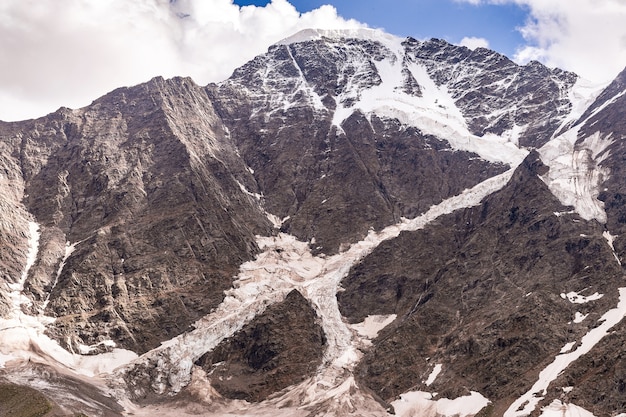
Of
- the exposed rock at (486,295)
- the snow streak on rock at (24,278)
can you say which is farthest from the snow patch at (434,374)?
the snow streak on rock at (24,278)

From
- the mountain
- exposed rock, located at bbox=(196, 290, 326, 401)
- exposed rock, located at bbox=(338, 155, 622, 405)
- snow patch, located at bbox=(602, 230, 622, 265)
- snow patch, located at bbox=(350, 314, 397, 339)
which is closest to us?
the mountain

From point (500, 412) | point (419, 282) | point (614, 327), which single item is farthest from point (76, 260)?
point (614, 327)

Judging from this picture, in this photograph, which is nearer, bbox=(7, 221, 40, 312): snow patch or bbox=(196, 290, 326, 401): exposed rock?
bbox=(196, 290, 326, 401): exposed rock

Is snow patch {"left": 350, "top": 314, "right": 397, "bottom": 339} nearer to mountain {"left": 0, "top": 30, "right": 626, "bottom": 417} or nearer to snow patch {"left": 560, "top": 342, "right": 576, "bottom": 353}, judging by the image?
mountain {"left": 0, "top": 30, "right": 626, "bottom": 417}

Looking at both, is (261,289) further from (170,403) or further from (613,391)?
(613,391)

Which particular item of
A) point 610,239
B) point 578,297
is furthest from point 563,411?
point 610,239

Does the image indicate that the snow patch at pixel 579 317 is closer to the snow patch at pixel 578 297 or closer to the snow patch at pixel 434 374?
the snow patch at pixel 578 297

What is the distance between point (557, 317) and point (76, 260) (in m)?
127

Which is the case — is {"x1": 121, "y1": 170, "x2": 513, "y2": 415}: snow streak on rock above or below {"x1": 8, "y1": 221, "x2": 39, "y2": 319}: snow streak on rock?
below

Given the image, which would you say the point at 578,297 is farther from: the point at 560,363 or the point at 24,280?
the point at 24,280

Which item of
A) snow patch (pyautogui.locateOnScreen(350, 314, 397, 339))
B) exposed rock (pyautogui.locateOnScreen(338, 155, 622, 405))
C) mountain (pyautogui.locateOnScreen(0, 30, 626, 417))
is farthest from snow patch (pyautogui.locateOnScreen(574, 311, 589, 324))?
snow patch (pyautogui.locateOnScreen(350, 314, 397, 339))

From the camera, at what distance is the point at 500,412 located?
11069cm

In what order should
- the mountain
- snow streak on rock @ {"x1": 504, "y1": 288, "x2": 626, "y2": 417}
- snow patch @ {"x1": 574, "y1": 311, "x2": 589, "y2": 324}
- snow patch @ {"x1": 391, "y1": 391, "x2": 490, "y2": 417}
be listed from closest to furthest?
snow streak on rock @ {"x1": 504, "y1": 288, "x2": 626, "y2": 417}
snow patch @ {"x1": 391, "y1": 391, "x2": 490, "y2": 417}
the mountain
snow patch @ {"x1": 574, "y1": 311, "x2": 589, "y2": 324}

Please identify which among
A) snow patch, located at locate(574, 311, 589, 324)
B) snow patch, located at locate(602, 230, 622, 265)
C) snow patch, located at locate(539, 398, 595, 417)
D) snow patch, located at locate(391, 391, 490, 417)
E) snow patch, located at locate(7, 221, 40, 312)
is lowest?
snow patch, located at locate(539, 398, 595, 417)
